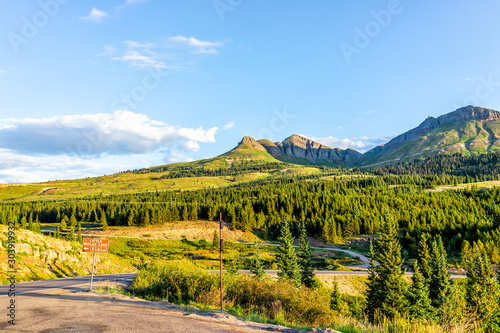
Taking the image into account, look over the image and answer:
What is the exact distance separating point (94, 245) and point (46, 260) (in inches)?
822

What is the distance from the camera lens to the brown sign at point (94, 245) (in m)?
19.6

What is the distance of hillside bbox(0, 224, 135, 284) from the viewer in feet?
99.4

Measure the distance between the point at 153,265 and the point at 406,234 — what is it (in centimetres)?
10180

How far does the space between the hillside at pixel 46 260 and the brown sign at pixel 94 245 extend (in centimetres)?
1357

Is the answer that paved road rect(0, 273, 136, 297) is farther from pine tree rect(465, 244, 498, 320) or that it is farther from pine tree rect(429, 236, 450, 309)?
pine tree rect(465, 244, 498, 320)

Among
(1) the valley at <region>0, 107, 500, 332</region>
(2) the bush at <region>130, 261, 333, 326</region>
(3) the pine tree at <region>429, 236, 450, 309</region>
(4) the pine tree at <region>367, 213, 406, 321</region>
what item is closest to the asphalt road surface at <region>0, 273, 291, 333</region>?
(1) the valley at <region>0, 107, 500, 332</region>

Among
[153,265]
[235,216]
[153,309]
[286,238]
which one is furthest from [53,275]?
[235,216]

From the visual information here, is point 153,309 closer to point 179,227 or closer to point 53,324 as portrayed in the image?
point 53,324

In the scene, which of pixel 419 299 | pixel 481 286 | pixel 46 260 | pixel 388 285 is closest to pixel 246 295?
pixel 46 260

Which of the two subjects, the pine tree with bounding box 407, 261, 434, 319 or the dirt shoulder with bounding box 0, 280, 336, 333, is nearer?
the dirt shoulder with bounding box 0, 280, 336, 333

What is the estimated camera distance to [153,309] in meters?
14.2

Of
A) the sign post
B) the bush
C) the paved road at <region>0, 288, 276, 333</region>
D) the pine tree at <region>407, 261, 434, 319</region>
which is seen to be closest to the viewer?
the paved road at <region>0, 288, 276, 333</region>

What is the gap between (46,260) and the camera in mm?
34469

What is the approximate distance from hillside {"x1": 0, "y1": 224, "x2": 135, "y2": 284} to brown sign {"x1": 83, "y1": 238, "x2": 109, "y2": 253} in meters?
13.6
